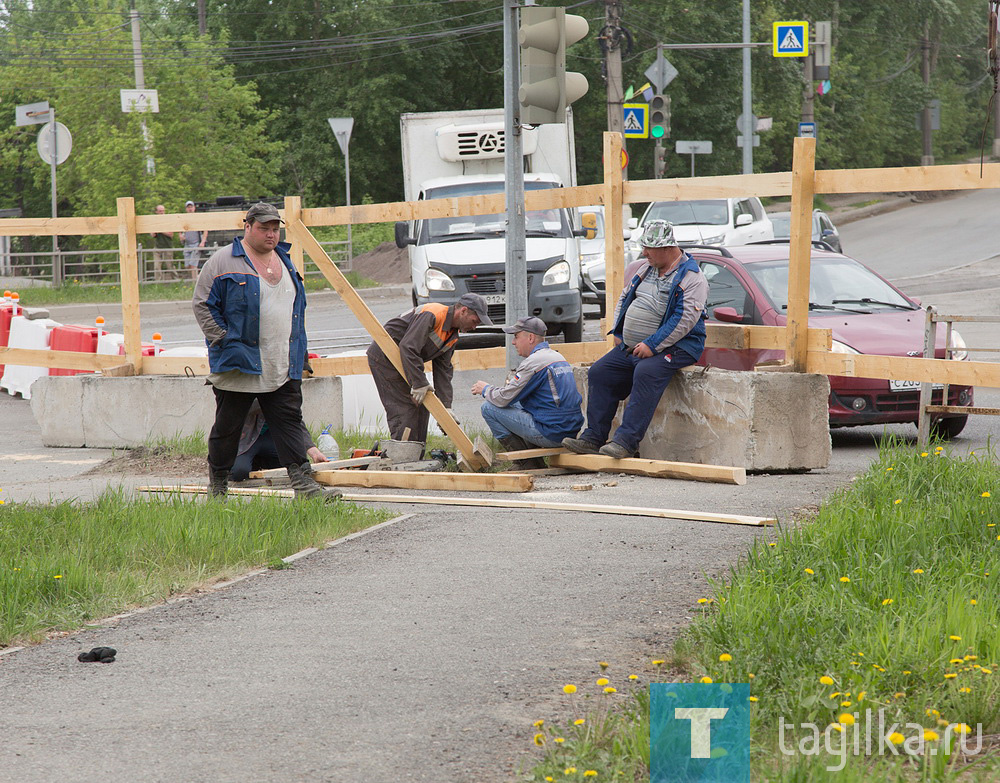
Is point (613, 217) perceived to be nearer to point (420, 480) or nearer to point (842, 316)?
point (420, 480)

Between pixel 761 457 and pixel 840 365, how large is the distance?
2.47ft

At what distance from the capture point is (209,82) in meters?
32.1

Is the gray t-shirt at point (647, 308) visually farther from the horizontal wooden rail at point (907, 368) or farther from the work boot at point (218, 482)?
the work boot at point (218, 482)

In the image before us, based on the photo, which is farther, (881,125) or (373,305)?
(881,125)

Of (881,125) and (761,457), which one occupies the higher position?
(881,125)

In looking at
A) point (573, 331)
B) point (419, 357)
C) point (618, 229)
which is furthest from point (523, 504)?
point (573, 331)

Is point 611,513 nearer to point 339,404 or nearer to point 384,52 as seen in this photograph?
point 339,404

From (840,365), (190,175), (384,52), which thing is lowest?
(840,365)

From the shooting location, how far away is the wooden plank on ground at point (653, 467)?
25.8 ft

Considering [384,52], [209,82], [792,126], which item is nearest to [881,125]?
[792,126]

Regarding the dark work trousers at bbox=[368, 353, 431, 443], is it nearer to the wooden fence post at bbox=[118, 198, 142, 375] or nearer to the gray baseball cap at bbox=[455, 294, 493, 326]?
the gray baseball cap at bbox=[455, 294, 493, 326]

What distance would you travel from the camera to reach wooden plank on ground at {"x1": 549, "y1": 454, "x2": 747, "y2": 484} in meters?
7.85

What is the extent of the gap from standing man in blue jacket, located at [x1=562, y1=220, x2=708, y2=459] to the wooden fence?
0.54 metres

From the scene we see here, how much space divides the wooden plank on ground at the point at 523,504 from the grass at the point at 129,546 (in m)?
0.54
